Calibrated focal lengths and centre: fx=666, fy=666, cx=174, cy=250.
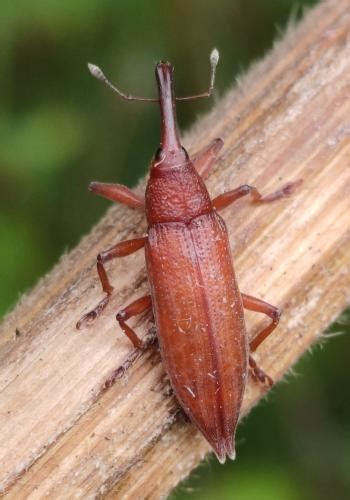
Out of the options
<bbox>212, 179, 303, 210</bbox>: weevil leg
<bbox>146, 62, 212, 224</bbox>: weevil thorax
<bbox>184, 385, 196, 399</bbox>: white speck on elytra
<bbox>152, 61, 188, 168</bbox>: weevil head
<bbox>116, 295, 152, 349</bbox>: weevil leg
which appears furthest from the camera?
<bbox>152, 61, 188, 168</bbox>: weevil head

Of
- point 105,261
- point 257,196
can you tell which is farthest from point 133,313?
point 257,196

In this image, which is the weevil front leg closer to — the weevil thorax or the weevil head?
the weevil thorax

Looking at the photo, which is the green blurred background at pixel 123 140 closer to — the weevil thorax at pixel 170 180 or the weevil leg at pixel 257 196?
the weevil thorax at pixel 170 180

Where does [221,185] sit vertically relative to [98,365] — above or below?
above

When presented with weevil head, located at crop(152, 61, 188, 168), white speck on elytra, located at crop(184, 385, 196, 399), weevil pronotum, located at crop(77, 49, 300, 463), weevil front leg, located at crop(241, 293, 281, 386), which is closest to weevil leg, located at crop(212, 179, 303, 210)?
weevil pronotum, located at crop(77, 49, 300, 463)

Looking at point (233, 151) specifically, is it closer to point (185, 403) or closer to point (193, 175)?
point (193, 175)

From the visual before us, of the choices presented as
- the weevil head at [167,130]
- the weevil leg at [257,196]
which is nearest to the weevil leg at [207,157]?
the weevil head at [167,130]

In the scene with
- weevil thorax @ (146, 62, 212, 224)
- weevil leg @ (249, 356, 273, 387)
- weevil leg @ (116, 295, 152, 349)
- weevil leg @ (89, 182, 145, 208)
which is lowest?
weevil leg @ (249, 356, 273, 387)

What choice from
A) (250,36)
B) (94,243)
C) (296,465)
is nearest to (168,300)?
(94,243)
